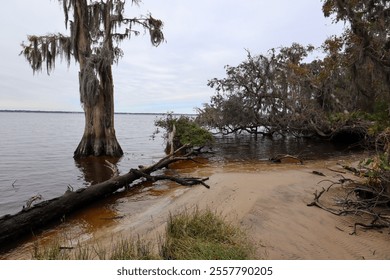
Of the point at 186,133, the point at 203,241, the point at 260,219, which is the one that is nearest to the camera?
the point at 203,241

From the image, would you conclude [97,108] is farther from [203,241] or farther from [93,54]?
[203,241]

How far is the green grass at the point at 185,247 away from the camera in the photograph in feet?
12.3

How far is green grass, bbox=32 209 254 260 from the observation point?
376 cm

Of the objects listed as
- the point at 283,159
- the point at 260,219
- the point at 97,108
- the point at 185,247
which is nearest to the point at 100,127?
the point at 97,108

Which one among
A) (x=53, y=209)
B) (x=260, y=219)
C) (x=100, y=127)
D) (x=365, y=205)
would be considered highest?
(x=100, y=127)

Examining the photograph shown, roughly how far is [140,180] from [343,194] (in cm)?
682

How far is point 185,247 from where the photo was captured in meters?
4.05

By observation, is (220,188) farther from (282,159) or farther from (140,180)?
(282,159)

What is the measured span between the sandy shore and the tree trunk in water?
837 centimetres

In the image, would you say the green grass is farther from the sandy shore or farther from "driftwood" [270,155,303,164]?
"driftwood" [270,155,303,164]

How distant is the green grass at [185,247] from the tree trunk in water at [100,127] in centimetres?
1288

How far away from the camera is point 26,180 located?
467 inches

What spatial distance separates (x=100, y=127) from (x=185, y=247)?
46.9 feet
